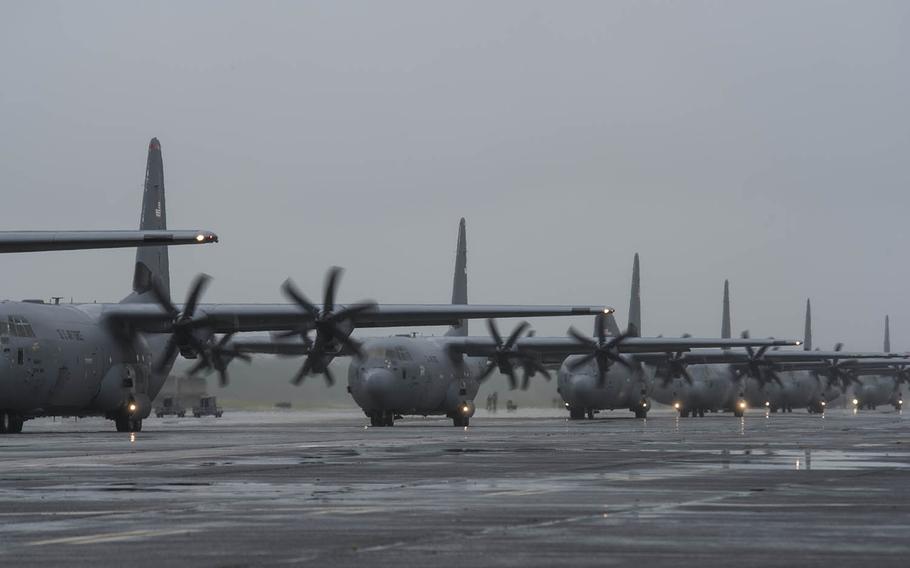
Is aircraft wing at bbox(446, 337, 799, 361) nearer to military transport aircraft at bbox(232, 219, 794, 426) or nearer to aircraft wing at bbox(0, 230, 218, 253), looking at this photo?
military transport aircraft at bbox(232, 219, 794, 426)

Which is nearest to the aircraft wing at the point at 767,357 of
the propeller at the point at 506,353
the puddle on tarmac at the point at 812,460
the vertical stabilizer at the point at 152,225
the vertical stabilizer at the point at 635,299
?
the vertical stabilizer at the point at 635,299

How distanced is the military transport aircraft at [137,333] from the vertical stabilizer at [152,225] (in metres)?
0.05

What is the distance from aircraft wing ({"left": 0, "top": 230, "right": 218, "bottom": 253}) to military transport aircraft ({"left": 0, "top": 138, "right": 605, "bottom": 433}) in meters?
24.1

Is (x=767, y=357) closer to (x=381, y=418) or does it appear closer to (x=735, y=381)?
(x=735, y=381)

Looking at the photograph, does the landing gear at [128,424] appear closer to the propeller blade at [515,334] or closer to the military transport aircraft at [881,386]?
the propeller blade at [515,334]

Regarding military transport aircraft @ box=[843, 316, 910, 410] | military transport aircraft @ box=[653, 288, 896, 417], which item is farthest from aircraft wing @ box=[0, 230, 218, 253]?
military transport aircraft @ box=[843, 316, 910, 410]

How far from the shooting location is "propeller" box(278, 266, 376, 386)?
→ 54.4 metres

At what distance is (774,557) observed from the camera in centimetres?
1134

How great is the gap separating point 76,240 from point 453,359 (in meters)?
47.6

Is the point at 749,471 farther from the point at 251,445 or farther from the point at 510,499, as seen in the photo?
the point at 251,445

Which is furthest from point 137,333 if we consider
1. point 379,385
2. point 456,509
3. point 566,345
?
point 456,509

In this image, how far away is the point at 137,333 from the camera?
55.1m

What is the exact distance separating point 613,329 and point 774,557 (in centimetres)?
8258

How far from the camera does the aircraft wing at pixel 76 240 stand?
23.1 m
